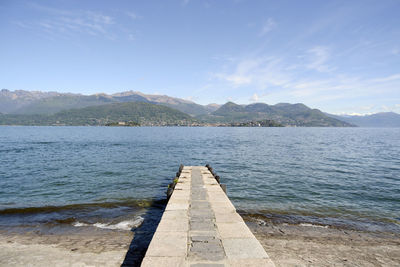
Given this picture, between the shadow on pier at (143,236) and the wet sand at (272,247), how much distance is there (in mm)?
332

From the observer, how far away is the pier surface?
7379 millimetres

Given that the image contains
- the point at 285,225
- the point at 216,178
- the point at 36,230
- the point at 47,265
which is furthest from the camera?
the point at 216,178

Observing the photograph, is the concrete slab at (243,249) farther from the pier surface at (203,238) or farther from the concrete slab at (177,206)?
the concrete slab at (177,206)

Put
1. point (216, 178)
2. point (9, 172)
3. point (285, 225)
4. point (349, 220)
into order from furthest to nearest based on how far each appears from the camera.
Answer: point (9, 172) < point (216, 178) < point (349, 220) < point (285, 225)

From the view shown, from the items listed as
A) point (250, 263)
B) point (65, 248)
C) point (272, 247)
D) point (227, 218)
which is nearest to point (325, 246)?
point (272, 247)

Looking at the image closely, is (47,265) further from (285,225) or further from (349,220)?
(349,220)

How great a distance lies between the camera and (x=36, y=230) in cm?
1326

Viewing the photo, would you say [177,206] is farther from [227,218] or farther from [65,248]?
[65,248]

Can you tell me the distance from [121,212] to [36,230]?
5.01 meters

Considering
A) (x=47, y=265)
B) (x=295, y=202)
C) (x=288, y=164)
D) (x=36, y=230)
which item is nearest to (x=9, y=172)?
(x=36, y=230)

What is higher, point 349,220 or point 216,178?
point 216,178

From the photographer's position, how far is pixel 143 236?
40.3ft

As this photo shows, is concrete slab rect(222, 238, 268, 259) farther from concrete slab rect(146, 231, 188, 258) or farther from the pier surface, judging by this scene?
concrete slab rect(146, 231, 188, 258)

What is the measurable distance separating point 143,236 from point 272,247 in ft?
22.7
